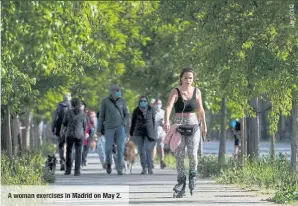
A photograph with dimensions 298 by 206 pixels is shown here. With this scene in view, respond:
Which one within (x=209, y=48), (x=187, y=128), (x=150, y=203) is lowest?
(x=150, y=203)

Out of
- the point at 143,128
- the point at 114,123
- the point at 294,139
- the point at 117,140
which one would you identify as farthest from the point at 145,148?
the point at 294,139

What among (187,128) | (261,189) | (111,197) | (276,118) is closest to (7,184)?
(111,197)

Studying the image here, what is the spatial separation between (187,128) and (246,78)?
3022 mm

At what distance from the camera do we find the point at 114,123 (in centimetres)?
2589

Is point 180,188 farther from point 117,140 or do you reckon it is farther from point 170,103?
point 117,140

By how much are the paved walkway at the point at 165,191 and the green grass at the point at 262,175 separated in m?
0.28

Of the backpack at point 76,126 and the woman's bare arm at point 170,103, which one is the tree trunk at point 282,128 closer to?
the backpack at point 76,126

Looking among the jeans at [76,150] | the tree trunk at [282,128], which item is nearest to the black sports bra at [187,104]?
the jeans at [76,150]

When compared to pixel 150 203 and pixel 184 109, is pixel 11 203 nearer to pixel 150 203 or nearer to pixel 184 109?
pixel 150 203

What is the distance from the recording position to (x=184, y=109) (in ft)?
55.4

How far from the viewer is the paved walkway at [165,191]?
52.4ft

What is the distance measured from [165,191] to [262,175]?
1.94m

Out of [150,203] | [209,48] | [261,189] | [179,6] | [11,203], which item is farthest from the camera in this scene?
[179,6]

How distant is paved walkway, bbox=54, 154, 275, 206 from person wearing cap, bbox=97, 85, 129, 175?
101 cm
